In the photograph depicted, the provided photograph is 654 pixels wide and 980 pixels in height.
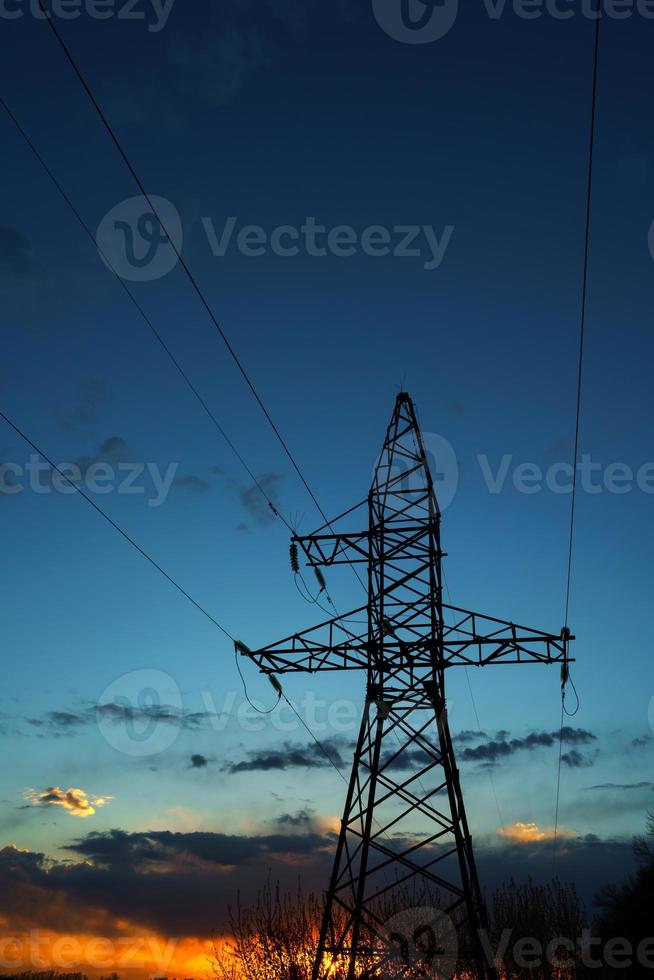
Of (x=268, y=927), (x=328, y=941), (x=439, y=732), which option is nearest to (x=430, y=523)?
(x=439, y=732)

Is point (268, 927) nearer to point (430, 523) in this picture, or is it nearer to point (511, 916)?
point (511, 916)

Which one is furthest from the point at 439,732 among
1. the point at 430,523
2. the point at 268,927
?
the point at 268,927

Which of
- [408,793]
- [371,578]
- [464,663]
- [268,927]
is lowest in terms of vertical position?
[268,927]

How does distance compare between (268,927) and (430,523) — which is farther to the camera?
(268,927)

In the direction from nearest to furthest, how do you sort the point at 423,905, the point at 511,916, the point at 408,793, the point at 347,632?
the point at 408,793 → the point at 347,632 → the point at 423,905 → the point at 511,916

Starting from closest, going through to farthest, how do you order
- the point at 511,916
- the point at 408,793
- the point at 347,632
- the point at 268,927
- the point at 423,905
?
the point at 408,793, the point at 347,632, the point at 268,927, the point at 423,905, the point at 511,916

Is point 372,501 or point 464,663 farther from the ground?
point 372,501

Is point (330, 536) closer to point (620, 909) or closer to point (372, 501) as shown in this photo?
point (372, 501)

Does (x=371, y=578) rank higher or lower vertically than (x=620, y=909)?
higher

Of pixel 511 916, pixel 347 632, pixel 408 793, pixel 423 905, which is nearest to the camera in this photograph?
pixel 408 793
